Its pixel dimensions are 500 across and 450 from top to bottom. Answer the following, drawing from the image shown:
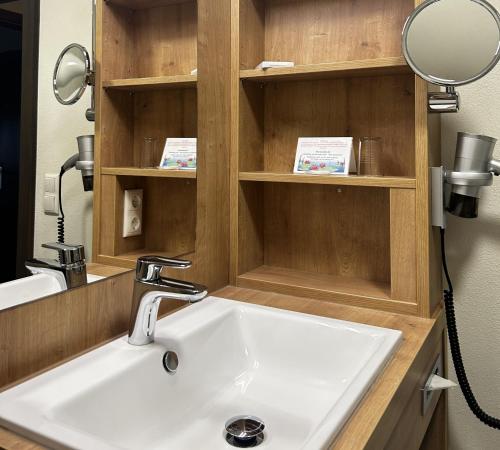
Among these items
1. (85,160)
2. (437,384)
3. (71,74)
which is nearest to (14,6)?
(71,74)

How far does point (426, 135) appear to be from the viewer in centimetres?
109

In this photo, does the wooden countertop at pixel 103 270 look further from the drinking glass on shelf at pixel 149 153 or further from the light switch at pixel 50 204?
the drinking glass on shelf at pixel 149 153

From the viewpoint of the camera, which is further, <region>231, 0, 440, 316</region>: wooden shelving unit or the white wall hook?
<region>231, 0, 440, 316</region>: wooden shelving unit

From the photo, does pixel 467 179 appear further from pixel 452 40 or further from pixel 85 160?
pixel 85 160

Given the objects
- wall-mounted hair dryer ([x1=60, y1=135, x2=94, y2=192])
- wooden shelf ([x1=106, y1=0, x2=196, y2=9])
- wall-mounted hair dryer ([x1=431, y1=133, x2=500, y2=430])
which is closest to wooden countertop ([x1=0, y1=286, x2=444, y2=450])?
wall-mounted hair dryer ([x1=431, y1=133, x2=500, y2=430])

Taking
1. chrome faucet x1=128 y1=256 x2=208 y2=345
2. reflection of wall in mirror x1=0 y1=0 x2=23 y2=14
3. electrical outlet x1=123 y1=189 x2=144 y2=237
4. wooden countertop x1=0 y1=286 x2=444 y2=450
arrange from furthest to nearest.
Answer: electrical outlet x1=123 y1=189 x2=144 y2=237
chrome faucet x1=128 y1=256 x2=208 y2=345
reflection of wall in mirror x1=0 y1=0 x2=23 y2=14
wooden countertop x1=0 y1=286 x2=444 y2=450

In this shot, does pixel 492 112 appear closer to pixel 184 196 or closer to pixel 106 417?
pixel 184 196

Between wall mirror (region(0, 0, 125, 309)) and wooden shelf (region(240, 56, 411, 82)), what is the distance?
0.49m

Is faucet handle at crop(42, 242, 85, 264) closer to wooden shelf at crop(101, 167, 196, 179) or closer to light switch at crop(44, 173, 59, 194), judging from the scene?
light switch at crop(44, 173, 59, 194)

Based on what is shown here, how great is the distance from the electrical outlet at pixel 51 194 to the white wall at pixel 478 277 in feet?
3.42

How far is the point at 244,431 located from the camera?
0.83 m

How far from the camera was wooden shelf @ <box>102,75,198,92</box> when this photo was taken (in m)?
1.06

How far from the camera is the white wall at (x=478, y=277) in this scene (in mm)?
1245


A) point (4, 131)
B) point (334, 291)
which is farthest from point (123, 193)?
point (334, 291)
